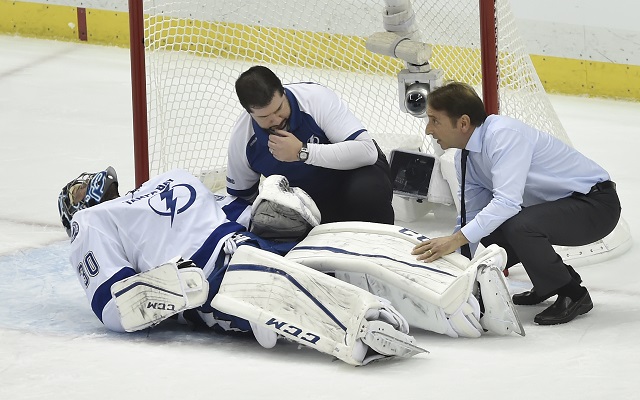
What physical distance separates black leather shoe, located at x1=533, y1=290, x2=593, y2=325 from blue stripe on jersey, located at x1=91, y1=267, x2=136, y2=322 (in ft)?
3.43

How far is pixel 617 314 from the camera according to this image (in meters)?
3.27

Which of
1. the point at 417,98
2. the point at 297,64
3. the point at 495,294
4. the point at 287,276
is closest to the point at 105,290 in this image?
the point at 287,276

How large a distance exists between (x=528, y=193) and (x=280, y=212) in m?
0.68

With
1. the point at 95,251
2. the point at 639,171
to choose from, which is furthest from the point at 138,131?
the point at 639,171

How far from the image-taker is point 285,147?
3.38 metres

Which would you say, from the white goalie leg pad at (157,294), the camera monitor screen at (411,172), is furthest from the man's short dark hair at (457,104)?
the camera monitor screen at (411,172)

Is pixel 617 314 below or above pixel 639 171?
above

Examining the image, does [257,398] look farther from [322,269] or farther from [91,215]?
[91,215]

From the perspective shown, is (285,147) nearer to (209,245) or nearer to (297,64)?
(209,245)

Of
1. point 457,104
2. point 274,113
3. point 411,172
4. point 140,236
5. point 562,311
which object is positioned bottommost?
point 411,172

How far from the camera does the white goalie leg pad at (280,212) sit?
3.08 m

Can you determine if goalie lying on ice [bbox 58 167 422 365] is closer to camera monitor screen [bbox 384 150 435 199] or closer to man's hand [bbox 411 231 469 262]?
man's hand [bbox 411 231 469 262]

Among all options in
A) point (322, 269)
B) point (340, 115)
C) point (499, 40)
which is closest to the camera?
point (322, 269)

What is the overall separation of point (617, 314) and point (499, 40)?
1060 mm
